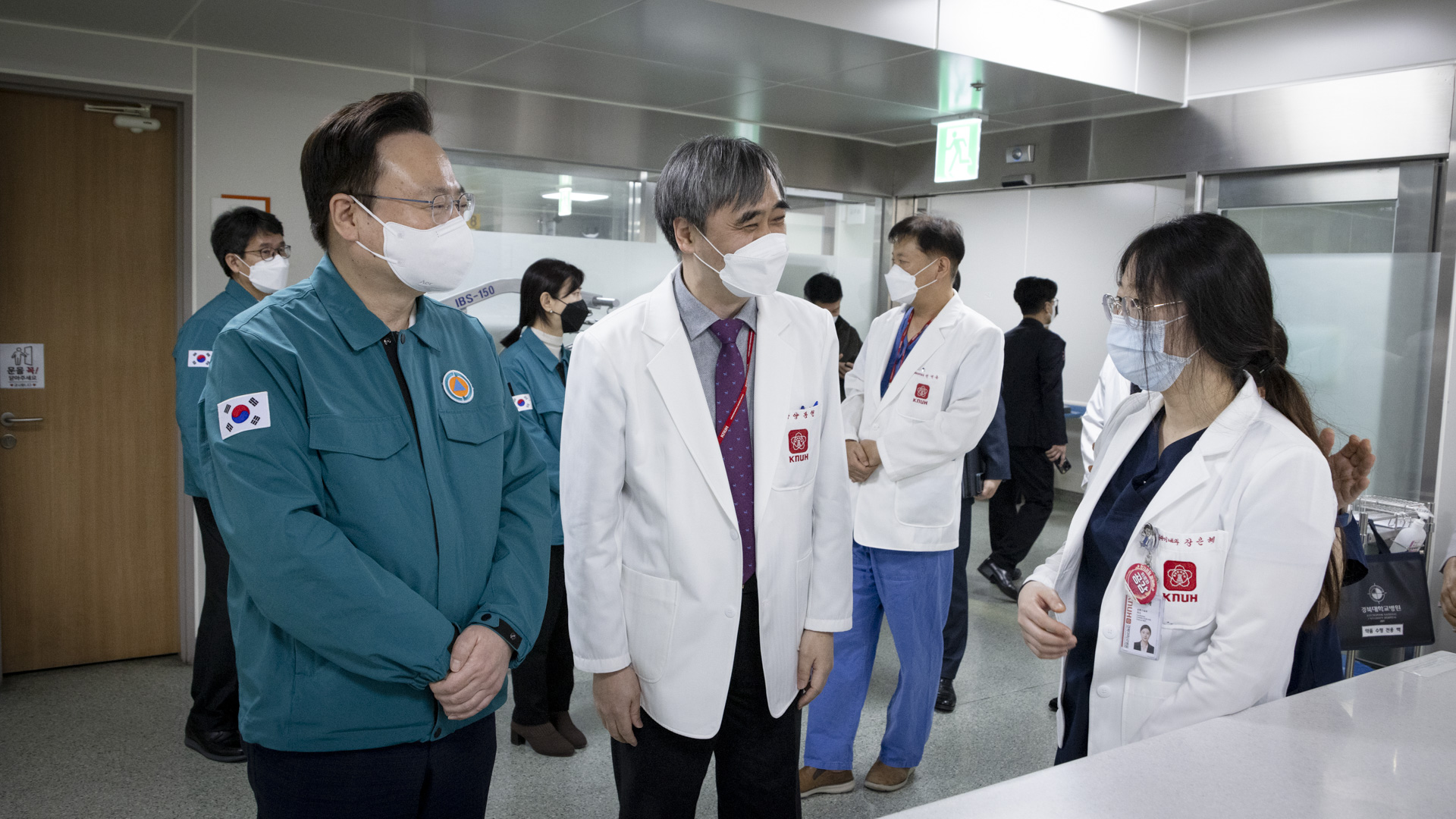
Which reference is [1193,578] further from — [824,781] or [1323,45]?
[1323,45]

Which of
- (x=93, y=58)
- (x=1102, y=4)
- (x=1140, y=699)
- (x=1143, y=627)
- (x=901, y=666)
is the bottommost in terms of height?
(x=901, y=666)

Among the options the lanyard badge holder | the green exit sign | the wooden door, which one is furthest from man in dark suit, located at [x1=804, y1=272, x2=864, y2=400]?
the lanyard badge holder

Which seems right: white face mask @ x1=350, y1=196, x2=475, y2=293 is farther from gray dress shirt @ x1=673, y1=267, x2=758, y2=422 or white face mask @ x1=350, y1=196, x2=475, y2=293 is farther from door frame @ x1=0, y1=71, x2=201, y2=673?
door frame @ x1=0, y1=71, x2=201, y2=673

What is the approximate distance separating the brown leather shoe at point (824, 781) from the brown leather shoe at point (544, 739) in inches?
32.6

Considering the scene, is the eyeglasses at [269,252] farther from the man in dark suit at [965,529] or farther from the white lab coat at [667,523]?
the man in dark suit at [965,529]

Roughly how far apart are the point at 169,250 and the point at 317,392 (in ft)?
11.3

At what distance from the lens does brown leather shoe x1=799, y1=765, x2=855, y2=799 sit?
3115mm

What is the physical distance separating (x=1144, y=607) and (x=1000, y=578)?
4.11 m

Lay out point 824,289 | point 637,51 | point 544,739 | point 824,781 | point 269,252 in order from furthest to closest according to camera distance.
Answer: point 824,289 < point 637,51 < point 269,252 < point 544,739 < point 824,781

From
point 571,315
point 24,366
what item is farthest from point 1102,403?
point 24,366

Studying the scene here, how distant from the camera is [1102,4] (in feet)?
15.0

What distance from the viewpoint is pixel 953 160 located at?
227 inches

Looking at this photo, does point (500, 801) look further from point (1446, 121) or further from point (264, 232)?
point (1446, 121)

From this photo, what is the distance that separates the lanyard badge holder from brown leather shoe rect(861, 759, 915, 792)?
1690 mm
